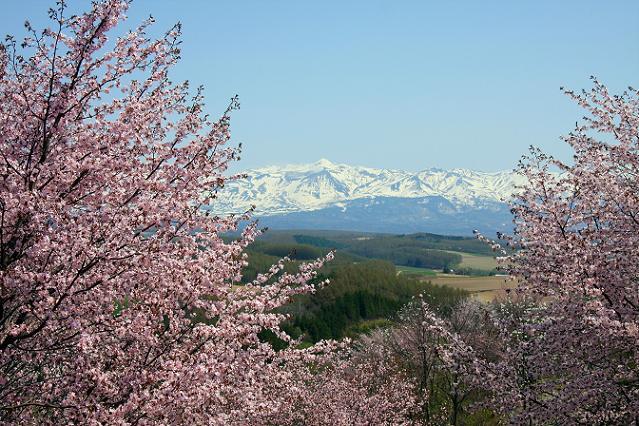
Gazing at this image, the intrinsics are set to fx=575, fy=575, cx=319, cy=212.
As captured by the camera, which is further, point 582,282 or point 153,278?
point 582,282

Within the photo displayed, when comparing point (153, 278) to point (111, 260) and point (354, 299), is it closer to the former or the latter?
point (111, 260)

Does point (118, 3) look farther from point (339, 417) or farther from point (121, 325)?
point (339, 417)

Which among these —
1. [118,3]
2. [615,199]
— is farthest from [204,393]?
[615,199]

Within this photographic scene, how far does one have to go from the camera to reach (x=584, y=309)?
9125 mm

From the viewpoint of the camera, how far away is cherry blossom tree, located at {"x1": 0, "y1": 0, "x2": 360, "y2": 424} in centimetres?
680

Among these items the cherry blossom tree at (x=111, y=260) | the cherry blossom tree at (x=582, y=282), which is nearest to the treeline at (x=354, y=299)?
the cherry blossom tree at (x=582, y=282)

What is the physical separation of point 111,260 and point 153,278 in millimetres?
647

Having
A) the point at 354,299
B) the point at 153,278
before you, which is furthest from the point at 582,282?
the point at 354,299

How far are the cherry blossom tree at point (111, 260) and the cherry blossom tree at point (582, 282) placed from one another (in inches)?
200

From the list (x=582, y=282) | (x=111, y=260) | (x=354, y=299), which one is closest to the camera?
(x=111, y=260)

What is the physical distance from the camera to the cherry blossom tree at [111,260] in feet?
22.3

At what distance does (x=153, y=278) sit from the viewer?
24.2 feet

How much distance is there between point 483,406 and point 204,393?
6.69m

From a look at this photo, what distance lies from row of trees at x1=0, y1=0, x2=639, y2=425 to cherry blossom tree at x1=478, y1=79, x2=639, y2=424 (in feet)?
0.14
